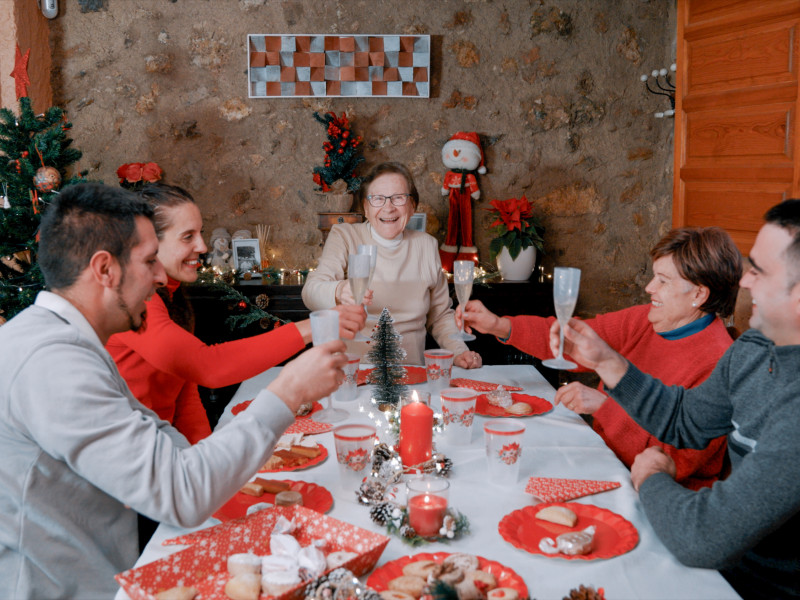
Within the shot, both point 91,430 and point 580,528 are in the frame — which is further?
point 580,528

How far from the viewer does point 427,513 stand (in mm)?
1163

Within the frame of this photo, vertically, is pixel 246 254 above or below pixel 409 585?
above

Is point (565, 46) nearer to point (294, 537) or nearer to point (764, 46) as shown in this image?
point (764, 46)

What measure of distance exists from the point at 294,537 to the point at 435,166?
334cm

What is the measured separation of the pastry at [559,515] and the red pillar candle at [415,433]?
12.6 inches

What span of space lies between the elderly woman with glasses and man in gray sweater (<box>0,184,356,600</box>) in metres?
1.48

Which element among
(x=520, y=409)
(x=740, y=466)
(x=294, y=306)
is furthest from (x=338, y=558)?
(x=294, y=306)

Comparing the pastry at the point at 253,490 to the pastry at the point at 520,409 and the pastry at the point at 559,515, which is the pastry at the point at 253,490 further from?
the pastry at the point at 520,409

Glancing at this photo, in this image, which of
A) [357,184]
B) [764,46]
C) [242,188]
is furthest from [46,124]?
[764,46]

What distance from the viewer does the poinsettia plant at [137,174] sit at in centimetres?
376

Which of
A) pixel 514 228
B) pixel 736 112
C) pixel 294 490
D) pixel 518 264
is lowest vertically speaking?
pixel 294 490

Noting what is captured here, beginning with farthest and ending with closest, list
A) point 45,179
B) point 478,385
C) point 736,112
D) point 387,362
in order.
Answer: point 736,112 → point 45,179 → point 478,385 → point 387,362

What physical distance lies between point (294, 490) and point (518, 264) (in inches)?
110

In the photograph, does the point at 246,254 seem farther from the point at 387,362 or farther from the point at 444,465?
the point at 444,465
